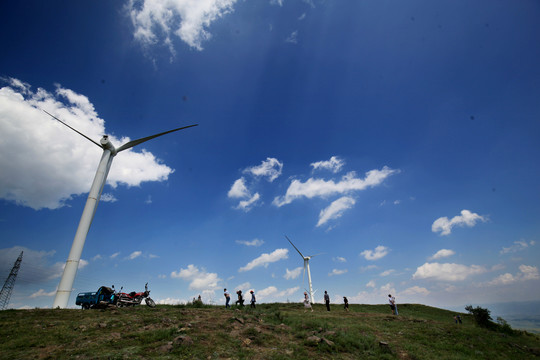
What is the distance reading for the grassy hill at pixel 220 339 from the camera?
42.3ft

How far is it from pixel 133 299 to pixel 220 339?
17086 millimetres

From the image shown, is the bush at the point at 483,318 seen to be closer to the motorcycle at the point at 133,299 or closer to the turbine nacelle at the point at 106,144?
the motorcycle at the point at 133,299

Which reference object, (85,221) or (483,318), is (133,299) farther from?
(483,318)

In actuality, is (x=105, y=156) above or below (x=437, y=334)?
above

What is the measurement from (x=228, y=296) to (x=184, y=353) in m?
16.9

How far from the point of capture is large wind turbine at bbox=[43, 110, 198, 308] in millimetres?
24203

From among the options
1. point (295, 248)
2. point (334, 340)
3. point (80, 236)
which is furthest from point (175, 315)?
point (295, 248)

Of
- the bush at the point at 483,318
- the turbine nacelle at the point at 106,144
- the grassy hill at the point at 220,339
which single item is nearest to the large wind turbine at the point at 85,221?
the turbine nacelle at the point at 106,144

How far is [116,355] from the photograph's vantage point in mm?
11805

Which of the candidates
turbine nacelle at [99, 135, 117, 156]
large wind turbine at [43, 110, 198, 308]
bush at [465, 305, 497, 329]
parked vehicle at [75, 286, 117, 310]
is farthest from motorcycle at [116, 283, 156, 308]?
bush at [465, 305, 497, 329]

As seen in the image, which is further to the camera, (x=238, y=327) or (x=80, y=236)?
(x=80, y=236)

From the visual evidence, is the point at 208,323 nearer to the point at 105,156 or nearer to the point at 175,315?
the point at 175,315

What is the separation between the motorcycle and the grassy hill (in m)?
6.11

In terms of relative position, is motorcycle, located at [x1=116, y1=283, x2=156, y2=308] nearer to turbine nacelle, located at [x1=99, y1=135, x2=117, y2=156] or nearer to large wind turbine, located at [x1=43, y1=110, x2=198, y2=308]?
large wind turbine, located at [x1=43, y1=110, x2=198, y2=308]
